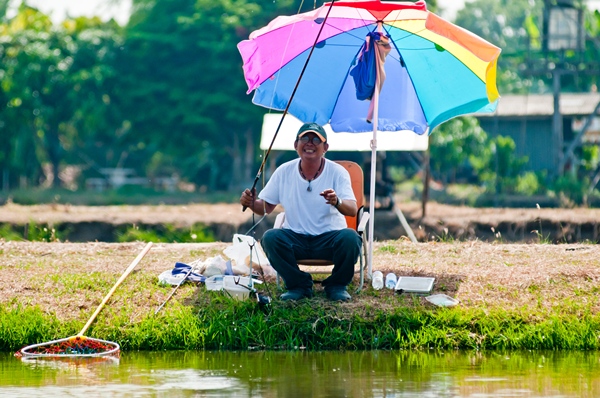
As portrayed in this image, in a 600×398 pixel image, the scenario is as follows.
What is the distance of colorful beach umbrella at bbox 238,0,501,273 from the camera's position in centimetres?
916

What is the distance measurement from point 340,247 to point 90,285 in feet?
7.98

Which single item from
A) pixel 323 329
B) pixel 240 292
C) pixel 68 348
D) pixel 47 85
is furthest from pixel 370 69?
pixel 47 85

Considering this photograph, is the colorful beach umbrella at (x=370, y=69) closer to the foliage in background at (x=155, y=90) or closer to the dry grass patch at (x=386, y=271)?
the dry grass patch at (x=386, y=271)

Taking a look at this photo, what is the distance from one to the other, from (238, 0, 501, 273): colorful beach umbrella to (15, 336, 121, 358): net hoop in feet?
8.70

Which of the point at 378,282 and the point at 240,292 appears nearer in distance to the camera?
the point at 240,292

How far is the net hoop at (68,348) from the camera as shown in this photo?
7707mm

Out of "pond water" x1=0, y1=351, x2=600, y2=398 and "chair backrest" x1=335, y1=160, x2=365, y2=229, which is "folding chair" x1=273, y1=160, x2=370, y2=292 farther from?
"pond water" x1=0, y1=351, x2=600, y2=398

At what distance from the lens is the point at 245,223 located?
19016mm

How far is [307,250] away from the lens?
8.44 metres

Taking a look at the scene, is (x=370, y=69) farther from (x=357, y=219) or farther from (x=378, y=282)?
(x=378, y=282)

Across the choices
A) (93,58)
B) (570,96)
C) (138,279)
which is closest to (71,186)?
(93,58)

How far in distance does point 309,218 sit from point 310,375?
6.38ft

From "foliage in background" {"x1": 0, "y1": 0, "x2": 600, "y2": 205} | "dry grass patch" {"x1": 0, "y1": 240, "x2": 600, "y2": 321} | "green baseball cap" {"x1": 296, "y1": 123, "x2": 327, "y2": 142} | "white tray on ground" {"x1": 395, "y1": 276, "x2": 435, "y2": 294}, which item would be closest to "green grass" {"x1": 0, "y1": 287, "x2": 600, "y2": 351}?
"dry grass patch" {"x1": 0, "y1": 240, "x2": 600, "y2": 321}

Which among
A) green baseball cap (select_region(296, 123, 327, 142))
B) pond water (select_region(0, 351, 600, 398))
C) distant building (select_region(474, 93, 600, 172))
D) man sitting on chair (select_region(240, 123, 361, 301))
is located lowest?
pond water (select_region(0, 351, 600, 398))
